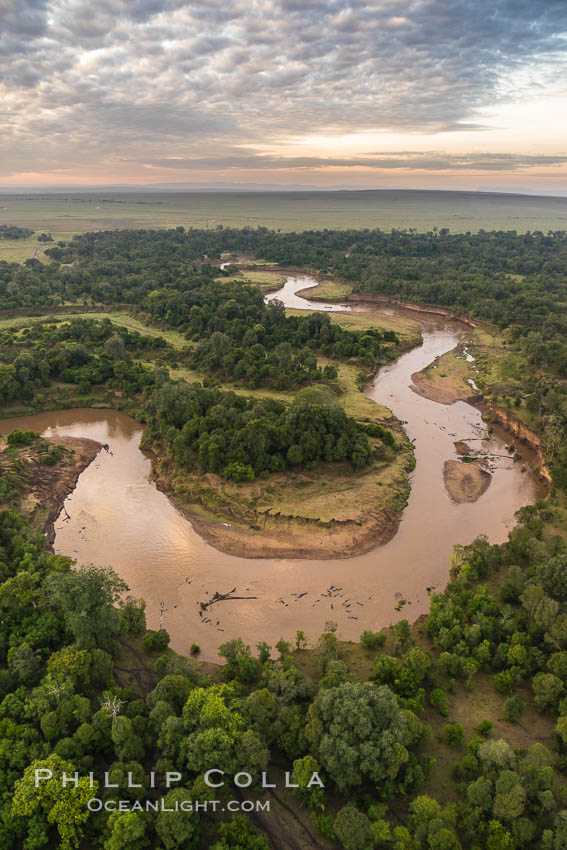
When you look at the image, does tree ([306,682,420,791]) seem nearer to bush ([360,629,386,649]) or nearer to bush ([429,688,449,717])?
bush ([429,688,449,717])

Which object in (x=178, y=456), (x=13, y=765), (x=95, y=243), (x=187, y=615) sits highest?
(x=95, y=243)

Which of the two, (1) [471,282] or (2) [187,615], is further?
(1) [471,282]

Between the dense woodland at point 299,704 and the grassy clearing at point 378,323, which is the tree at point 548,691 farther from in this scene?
the grassy clearing at point 378,323

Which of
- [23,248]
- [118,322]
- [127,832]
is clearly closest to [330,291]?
[118,322]

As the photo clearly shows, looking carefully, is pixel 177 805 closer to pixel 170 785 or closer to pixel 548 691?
pixel 170 785

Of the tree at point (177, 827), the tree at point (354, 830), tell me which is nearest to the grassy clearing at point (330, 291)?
the tree at point (354, 830)

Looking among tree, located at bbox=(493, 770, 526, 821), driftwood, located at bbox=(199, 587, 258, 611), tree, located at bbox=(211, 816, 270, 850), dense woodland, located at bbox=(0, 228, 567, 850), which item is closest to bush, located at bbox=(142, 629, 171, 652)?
dense woodland, located at bbox=(0, 228, 567, 850)

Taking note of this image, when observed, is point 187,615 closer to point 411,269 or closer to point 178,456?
point 178,456

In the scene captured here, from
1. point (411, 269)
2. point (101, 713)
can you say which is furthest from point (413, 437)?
point (411, 269)
